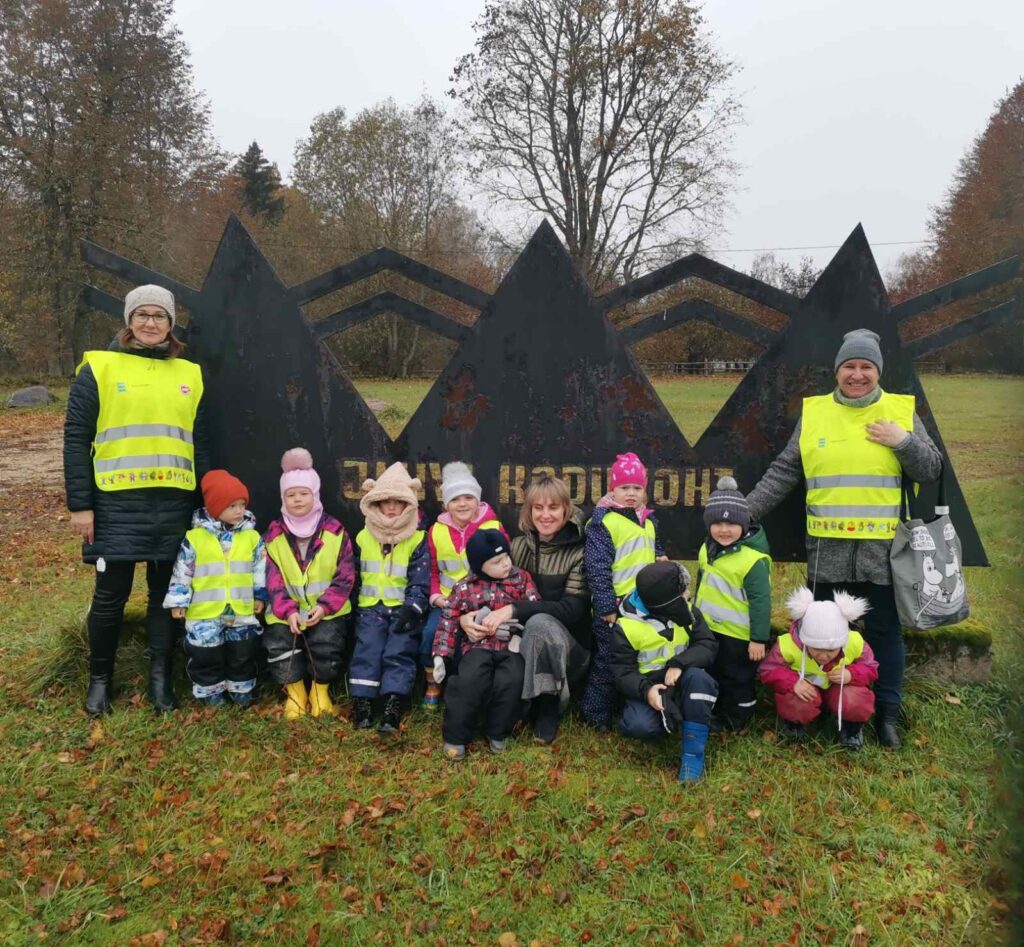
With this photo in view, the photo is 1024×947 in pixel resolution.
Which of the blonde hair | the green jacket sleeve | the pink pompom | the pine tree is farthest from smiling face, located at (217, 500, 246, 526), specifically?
the pine tree

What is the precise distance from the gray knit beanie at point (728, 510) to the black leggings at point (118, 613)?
2587mm

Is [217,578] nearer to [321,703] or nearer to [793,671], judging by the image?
[321,703]

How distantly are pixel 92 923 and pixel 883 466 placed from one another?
347 cm

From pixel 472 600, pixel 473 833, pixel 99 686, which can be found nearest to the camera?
pixel 473 833

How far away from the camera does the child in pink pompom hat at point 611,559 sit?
3477 millimetres

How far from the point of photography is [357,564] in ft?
12.9

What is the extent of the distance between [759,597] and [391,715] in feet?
5.82

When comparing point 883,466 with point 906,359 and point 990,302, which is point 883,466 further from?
point 990,302

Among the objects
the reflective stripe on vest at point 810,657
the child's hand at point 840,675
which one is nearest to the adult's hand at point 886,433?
the reflective stripe on vest at point 810,657

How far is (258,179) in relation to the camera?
127 ft

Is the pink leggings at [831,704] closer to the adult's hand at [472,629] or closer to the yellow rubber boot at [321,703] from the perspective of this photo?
the adult's hand at [472,629]

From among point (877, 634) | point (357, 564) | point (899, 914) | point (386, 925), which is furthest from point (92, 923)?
point (877, 634)

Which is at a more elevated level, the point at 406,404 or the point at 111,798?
the point at 406,404

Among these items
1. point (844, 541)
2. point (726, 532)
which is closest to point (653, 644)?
point (726, 532)
